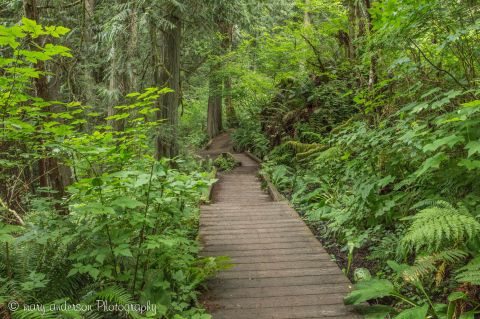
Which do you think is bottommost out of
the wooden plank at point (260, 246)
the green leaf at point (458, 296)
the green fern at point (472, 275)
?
the wooden plank at point (260, 246)

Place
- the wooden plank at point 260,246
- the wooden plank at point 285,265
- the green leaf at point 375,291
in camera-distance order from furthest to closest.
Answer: the wooden plank at point 260,246 → the wooden plank at point 285,265 → the green leaf at point 375,291

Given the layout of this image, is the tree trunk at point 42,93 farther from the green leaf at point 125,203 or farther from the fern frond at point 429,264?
the fern frond at point 429,264

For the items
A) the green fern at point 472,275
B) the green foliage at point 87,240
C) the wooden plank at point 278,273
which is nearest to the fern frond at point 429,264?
the green fern at point 472,275

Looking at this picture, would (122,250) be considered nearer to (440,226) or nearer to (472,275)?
(440,226)

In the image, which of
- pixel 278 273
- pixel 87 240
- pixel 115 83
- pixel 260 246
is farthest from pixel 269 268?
pixel 115 83

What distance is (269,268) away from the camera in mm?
4410

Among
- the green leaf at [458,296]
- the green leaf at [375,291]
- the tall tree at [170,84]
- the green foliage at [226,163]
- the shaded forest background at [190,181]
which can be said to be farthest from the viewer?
the green foliage at [226,163]

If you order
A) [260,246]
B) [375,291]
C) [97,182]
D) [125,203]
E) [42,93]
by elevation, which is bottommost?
[260,246]

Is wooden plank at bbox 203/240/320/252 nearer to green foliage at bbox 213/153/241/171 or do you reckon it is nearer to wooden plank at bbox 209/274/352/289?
wooden plank at bbox 209/274/352/289

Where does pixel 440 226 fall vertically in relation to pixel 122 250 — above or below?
above

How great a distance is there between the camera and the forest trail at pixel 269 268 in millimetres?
3508

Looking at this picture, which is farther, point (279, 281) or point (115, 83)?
point (115, 83)

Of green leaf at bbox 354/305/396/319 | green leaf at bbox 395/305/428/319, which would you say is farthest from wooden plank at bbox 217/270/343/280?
green leaf at bbox 395/305/428/319

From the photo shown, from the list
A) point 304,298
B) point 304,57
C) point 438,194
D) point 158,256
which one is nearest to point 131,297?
point 158,256
